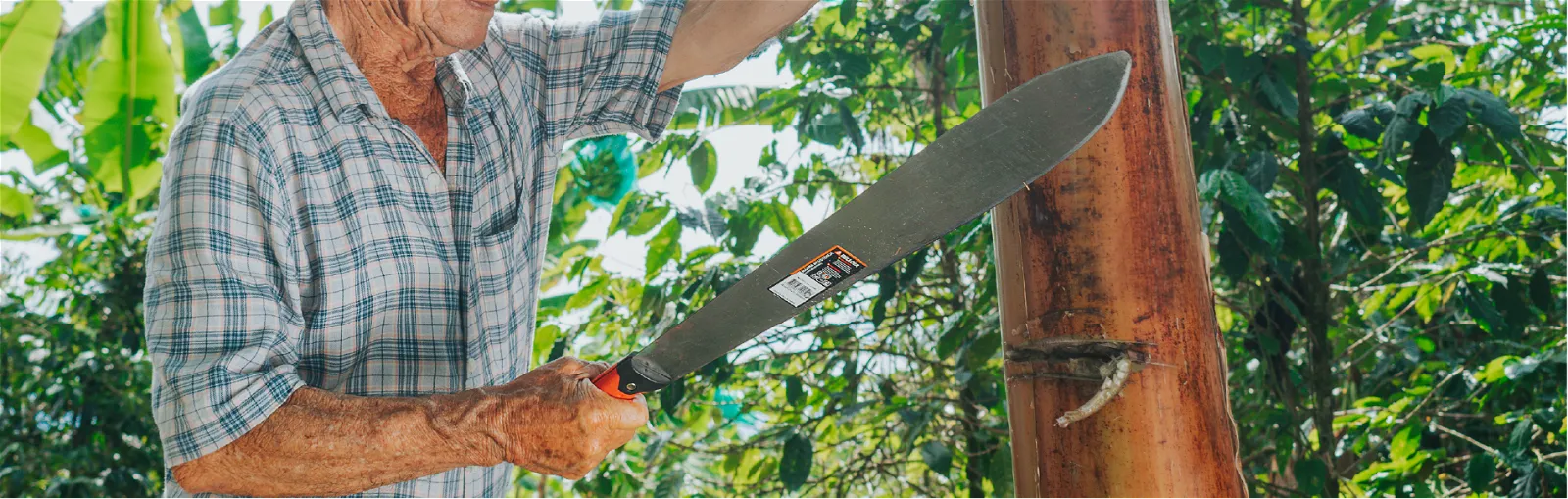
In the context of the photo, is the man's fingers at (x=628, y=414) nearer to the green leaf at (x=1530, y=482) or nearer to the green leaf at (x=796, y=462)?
the green leaf at (x=796, y=462)

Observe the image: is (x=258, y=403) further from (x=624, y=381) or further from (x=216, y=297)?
(x=624, y=381)

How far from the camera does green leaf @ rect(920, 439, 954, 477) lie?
1804 millimetres

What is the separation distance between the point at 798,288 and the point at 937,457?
988mm

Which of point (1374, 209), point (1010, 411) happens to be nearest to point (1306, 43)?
point (1374, 209)

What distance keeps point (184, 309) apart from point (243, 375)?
97 mm

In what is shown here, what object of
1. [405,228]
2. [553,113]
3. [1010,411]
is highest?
[553,113]

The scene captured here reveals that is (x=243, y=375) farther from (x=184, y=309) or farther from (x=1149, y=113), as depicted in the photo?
(x=1149, y=113)

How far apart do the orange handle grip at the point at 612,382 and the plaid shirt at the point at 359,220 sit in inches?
10.0

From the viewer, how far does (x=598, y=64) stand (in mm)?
1353

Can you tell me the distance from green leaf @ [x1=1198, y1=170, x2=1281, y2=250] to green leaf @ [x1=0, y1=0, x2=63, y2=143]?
380cm

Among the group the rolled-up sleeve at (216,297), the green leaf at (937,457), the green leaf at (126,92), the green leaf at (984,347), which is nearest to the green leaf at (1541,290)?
the green leaf at (984,347)

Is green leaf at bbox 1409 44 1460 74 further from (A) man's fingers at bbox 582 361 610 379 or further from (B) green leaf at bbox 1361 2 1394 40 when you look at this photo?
(A) man's fingers at bbox 582 361 610 379

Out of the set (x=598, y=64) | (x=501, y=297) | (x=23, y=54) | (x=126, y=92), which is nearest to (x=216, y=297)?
(x=501, y=297)

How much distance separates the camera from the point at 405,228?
1.18 metres
